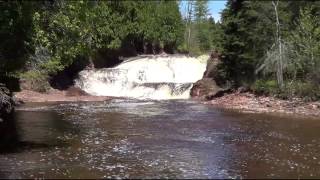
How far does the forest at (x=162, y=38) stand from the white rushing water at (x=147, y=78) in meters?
3.63

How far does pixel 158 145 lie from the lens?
2502cm

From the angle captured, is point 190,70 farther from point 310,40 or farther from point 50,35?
point 50,35

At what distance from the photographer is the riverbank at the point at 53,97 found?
53513 millimetres

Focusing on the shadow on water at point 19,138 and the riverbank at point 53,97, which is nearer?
the shadow on water at point 19,138

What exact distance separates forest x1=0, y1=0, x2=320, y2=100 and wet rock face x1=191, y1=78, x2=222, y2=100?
89cm

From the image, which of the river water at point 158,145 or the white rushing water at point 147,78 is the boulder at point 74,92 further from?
the river water at point 158,145

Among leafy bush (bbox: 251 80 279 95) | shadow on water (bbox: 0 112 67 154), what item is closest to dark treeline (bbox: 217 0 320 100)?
leafy bush (bbox: 251 80 279 95)

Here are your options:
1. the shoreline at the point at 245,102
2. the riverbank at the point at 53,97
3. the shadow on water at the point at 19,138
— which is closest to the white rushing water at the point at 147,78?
the riverbank at the point at 53,97

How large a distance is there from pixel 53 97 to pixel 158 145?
3368 cm

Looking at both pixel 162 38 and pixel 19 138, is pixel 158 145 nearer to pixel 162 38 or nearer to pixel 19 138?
pixel 19 138

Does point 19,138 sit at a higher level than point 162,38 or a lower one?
lower

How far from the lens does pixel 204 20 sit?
483 feet

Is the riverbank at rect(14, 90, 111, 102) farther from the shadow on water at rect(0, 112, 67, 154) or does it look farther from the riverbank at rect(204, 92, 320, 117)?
the shadow on water at rect(0, 112, 67, 154)

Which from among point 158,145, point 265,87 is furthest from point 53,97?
point 158,145
